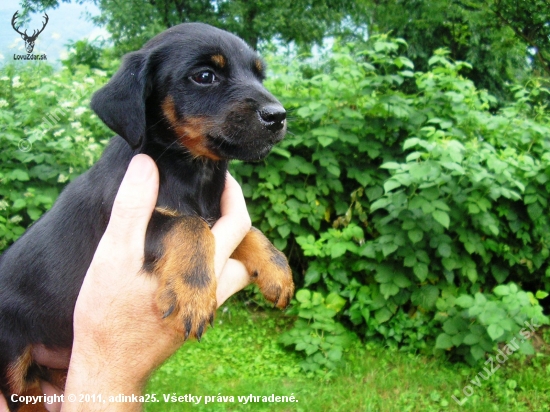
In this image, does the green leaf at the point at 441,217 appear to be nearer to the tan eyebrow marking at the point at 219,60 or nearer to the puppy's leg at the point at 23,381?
the tan eyebrow marking at the point at 219,60

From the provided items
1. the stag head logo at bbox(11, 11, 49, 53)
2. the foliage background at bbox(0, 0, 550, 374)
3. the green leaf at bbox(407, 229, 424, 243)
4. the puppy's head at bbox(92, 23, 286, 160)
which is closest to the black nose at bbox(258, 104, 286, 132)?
the puppy's head at bbox(92, 23, 286, 160)

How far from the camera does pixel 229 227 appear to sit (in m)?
2.44

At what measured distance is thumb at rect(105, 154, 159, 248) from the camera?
2164mm

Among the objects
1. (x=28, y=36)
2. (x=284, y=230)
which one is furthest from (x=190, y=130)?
(x=28, y=36)

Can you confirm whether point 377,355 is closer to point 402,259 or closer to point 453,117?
point 402,259

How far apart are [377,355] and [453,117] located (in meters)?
2.51

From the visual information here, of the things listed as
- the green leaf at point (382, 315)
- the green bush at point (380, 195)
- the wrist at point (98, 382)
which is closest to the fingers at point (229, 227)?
the wrist at point (98, 382)

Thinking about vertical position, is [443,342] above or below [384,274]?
below

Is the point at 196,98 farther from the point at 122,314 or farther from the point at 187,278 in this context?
the point at 122,314

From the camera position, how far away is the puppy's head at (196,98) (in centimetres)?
237

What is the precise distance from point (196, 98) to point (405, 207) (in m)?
2.65

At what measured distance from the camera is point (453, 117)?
206 inches

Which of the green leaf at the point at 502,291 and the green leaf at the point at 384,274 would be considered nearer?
the green leaf at the point at 502,291

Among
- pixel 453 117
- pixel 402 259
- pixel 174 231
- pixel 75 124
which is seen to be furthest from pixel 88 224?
pixel 453 117
